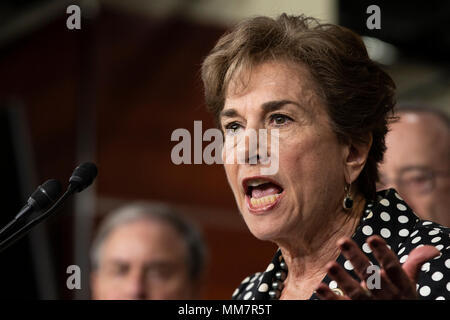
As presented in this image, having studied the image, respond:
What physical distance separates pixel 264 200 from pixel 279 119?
197 mm

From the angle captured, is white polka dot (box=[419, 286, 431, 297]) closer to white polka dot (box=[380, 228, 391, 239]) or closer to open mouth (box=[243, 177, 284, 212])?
white polka dot (box=[380, 228, 391, 239])

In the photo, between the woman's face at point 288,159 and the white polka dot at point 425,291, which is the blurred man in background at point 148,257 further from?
the white polka dot at point 425,291

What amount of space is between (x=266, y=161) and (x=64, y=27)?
393 cm

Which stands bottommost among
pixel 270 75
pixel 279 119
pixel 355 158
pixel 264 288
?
pixel 264 288

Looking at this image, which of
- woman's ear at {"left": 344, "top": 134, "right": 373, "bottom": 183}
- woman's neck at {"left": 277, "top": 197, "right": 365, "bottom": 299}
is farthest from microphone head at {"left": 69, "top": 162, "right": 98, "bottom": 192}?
woman's ear at {"left": 344, "top": 134, "right": 373, "bottom": 183}

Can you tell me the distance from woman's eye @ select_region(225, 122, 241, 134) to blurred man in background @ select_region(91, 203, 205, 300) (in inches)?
50.2

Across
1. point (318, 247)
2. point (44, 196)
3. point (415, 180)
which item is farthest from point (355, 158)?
point (415, 180)

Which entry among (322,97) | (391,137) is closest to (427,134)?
(391,137)

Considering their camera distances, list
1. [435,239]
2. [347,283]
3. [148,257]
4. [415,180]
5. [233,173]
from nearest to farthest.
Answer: [347,283]
[435,239]
[233,173]
[415,180]
[148,257]

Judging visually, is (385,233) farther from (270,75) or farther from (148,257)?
(148,257)

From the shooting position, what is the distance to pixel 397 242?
1886 mm

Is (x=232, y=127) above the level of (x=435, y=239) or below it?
above

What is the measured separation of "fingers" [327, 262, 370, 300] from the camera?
1.36m

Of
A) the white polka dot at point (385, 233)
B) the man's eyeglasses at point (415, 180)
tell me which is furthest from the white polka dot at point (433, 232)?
the man's eyeglasses at point (415, 180)
